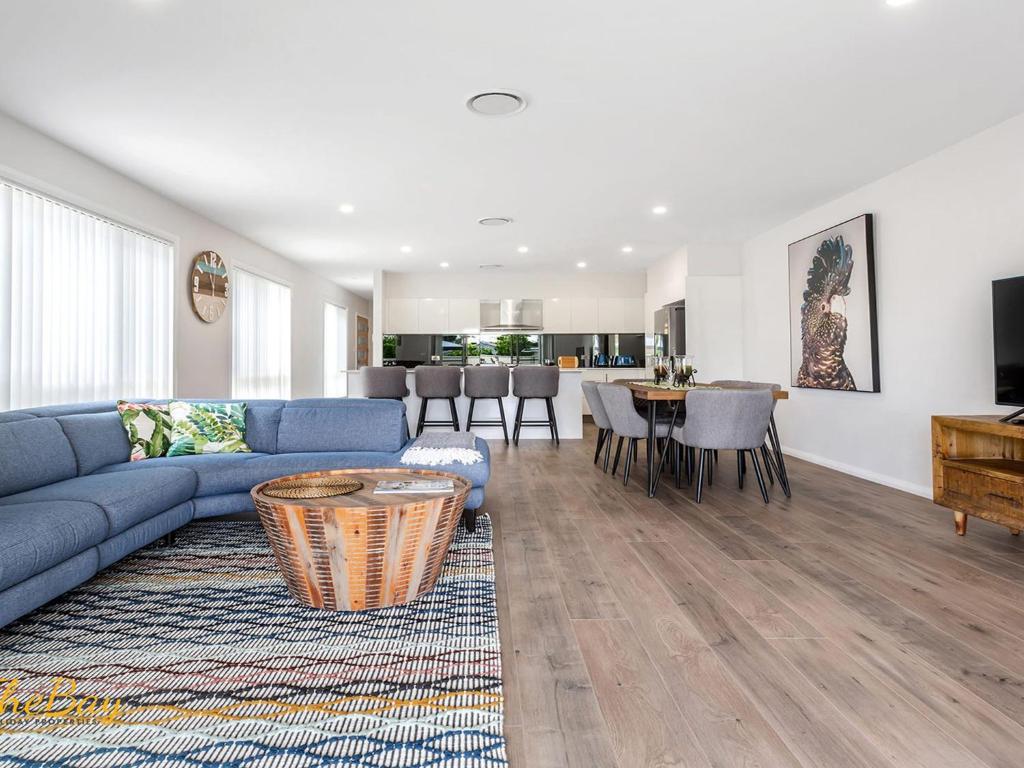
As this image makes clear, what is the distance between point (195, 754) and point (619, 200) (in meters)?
4.85

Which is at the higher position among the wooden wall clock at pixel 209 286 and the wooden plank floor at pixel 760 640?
the wooden wall clock at pixel 209 286

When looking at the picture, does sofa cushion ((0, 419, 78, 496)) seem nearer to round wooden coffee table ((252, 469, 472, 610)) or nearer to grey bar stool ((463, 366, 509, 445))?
round wooden coffee table ((252, 469, 472, 610))

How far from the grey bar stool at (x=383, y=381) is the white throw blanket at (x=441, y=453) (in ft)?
10.3

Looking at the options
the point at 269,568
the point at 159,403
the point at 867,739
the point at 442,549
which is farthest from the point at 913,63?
the point at 159,403

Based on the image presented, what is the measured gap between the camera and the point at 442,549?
2.18 m

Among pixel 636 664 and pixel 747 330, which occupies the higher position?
pixel 747 330

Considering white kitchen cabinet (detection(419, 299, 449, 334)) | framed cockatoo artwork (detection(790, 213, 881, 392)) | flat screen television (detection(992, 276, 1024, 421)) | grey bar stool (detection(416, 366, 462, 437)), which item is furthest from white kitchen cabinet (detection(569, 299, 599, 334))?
flat screen television (detection(992, 276, 1024, 421))

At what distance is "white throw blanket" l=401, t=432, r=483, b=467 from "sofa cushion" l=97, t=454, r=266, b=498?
87cm

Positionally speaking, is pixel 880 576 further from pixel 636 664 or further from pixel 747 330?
pixel 747 330

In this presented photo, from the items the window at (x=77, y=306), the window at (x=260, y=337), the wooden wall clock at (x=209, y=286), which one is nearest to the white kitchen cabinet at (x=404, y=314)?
the window at (x=260, y=337)

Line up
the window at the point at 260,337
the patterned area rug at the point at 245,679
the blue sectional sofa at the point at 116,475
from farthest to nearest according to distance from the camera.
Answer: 1. the window at the point at 260,337
2. the blue sectional sofa at the point at 116,475
3. the patterned area rug at the point at 245,679

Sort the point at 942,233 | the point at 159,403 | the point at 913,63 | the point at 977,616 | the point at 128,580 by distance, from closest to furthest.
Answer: the point at 977,616
the point at 128,580
the point at 913,63
the point at 159,403
the point at 942,233

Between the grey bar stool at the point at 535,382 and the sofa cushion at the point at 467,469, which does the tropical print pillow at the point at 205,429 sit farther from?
the grey bar stool at the point at 535,382

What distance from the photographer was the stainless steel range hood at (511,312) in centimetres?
898
